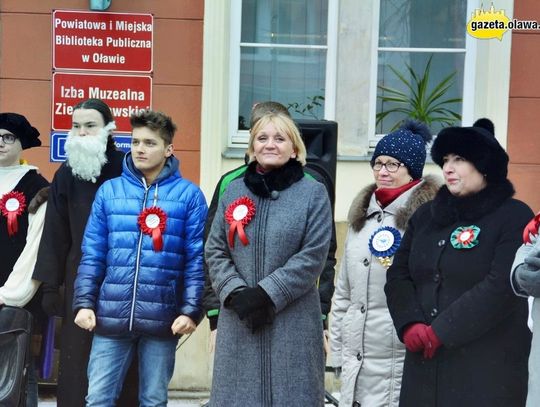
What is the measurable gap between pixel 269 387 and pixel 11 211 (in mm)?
1996

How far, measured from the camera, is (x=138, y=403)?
5.50 metres

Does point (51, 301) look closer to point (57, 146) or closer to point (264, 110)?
point (264, 110)

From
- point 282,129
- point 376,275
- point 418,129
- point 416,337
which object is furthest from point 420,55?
point 416,337

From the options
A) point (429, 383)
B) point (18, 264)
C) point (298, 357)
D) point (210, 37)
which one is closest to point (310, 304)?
point (298, 357)

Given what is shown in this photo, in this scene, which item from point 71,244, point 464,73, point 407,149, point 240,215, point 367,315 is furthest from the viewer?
point 464,73

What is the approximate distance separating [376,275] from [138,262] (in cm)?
113

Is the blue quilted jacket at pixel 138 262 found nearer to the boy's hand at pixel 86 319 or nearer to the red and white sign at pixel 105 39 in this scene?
the boy's hand at pixel 86 319

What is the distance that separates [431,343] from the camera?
4340mm

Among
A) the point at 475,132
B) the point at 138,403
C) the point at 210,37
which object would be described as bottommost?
the point at 138,403

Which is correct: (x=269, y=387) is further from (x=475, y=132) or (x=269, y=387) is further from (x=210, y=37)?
Result: (x=210, y=37)

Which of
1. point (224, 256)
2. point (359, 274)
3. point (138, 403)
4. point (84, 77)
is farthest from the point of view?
point (84, 77)

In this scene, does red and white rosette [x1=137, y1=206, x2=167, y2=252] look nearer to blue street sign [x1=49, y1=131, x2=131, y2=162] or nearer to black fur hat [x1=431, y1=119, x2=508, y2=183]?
black fur hat [x1=431, y1=119, x2=508, y2=183]

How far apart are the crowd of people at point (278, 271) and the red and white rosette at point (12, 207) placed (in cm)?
1

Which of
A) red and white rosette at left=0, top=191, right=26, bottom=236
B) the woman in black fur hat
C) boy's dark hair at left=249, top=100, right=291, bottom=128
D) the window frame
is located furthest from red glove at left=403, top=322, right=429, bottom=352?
the window frame
